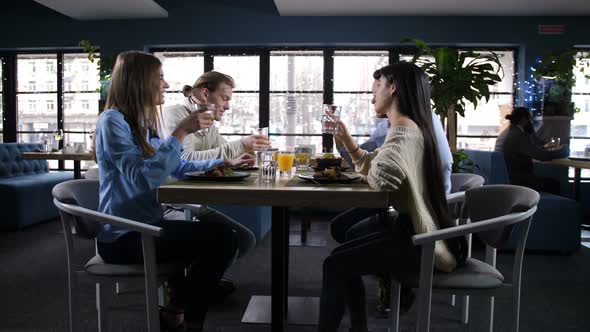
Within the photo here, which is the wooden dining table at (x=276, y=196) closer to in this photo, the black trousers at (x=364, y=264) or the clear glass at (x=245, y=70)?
the black trousers at (x=364, y=264)

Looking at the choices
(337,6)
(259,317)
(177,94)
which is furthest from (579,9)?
(259,317)

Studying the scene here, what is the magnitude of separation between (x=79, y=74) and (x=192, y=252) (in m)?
5.93

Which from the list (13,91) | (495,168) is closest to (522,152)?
(495,168)

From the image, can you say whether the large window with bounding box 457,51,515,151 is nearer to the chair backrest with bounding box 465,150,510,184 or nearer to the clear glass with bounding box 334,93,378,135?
the clear glass with bounding box 334,93,378,135

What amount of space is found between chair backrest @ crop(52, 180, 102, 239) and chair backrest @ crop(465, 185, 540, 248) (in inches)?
54.8

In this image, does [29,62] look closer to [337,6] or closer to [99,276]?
[337,6]

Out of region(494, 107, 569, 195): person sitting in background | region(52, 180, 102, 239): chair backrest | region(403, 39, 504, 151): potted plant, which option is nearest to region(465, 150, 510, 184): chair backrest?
region(494, 107, 569, 195): person sitting in background

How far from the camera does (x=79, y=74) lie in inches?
269

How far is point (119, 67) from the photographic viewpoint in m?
1.87

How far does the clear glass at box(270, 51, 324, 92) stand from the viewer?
630 cm

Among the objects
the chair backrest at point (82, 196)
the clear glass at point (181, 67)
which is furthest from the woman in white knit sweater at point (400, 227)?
the clear glass at point (181, 67)

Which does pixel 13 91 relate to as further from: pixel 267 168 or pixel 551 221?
pixel 551 221

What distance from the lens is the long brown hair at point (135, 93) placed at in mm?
1852

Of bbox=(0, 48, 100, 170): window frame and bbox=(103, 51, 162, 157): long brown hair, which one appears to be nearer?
bbox=(103, 51, 162, 157): long brown hair
